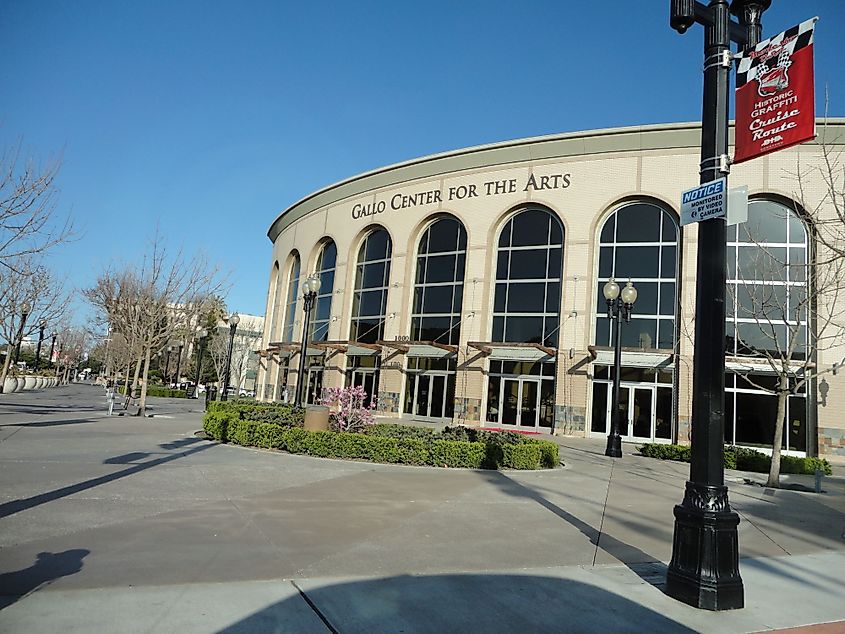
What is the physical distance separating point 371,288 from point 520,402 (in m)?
12.6

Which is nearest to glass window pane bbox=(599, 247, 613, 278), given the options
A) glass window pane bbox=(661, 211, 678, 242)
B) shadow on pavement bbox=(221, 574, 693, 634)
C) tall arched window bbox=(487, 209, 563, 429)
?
tall arched window bbox=(487, 209, 563, 429)

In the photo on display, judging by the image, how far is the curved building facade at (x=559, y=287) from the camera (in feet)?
84.5

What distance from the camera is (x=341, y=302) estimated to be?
38000mm

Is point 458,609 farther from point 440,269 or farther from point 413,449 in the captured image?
point 440,269

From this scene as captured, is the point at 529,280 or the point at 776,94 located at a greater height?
the point at 529,280

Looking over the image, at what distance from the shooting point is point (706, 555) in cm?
523

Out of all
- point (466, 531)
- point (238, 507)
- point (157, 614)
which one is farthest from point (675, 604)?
point (238, 507)

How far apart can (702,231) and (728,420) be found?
935 inches

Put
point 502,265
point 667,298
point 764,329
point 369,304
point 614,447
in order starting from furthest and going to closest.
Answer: point 369,304 < point 502,265 < point 667,298 < point 764,329 < point 614,447

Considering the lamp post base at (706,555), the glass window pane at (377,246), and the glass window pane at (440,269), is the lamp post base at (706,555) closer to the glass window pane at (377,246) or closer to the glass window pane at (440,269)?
the glass window pane at (440,269)

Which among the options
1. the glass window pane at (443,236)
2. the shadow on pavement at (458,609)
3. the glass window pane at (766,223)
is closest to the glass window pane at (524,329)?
the glass window pane at (443,236)

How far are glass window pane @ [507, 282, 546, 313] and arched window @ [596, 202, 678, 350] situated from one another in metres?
2.93

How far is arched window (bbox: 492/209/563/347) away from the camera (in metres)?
30.0

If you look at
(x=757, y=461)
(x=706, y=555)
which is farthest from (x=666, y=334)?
(x=706, y=555)
